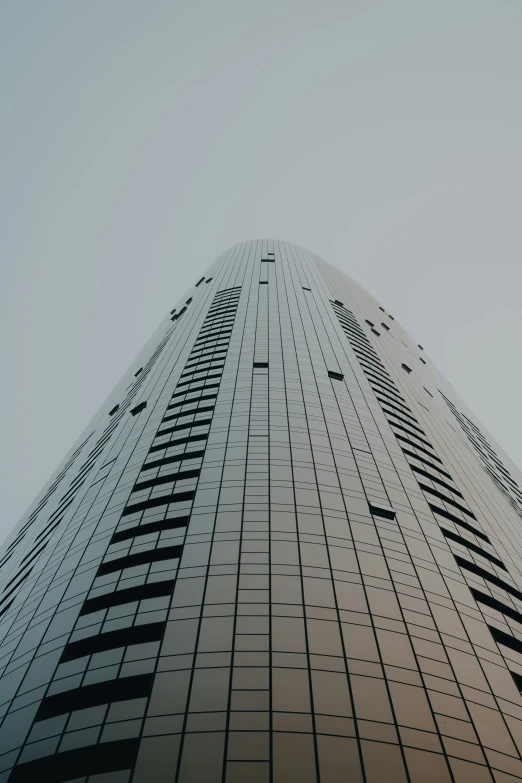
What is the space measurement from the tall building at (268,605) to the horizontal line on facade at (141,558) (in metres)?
0.11

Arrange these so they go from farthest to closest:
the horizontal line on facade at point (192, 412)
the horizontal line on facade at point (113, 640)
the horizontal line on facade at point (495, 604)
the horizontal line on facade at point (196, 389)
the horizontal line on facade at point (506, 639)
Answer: the horizontal line on facade at point (196, 389) < the horizontal line on facade at point (192, 412) < the horizontal line on facade at point (495, 604) < the horizontal line on facade at point (506, 639) < the horizontal line on facade at point (113, 640)

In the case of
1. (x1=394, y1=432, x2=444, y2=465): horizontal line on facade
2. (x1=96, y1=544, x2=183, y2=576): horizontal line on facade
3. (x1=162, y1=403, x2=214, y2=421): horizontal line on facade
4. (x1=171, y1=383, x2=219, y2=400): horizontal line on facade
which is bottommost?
(x1=96, y1=544, x2=183, y2=576): horizontal line on facade

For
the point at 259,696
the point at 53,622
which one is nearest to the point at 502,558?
the point at 259,696

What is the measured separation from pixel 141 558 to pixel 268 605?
6.76 metres

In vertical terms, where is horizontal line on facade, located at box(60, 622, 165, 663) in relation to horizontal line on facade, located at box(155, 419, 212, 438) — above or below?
below

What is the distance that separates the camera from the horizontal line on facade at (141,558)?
74.0 feet

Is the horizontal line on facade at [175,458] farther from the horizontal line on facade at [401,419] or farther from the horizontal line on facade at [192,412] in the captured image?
the horizontal line on facade at [401,419]

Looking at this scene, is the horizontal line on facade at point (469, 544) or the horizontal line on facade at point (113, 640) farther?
the horizontal line on facade at point (469, 544)

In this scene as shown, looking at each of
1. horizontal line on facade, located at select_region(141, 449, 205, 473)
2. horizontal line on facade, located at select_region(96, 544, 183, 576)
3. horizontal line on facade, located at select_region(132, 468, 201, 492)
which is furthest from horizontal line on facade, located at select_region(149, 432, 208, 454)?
horizontal line on facade, located at select_region(96, 544, 183, 576)

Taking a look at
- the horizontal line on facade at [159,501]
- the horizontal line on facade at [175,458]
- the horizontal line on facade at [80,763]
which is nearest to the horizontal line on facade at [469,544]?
the horizontal line on facade at [159,501]

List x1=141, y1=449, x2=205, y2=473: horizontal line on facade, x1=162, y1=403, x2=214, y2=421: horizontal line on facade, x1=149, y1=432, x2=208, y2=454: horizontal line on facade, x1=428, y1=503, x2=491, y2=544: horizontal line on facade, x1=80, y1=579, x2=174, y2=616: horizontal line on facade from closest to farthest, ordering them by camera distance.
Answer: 1. x1=80, y1=579, x2=174, y2=616: horizontal line on facade
2. x1=428, y1=503, x2=491, y2=544: horizontal line on facade
3. x1=141, y1=449, x2=205, y2=473: horizontal line on facade
4. x1=149, y1=432, x2=208, y2=454: horizontal line on facade
5. x1=162, y1=403, x2=214, y2=421: horizontal line on facade

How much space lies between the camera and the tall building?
14.9 m

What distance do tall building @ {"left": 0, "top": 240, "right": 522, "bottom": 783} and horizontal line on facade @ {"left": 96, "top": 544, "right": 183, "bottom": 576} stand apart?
11cm

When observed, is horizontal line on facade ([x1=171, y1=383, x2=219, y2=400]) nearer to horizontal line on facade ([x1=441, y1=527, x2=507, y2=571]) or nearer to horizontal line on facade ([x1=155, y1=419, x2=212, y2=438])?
horizontal line on facade ([x1=155, y1=419, x2=212, y2=438])
